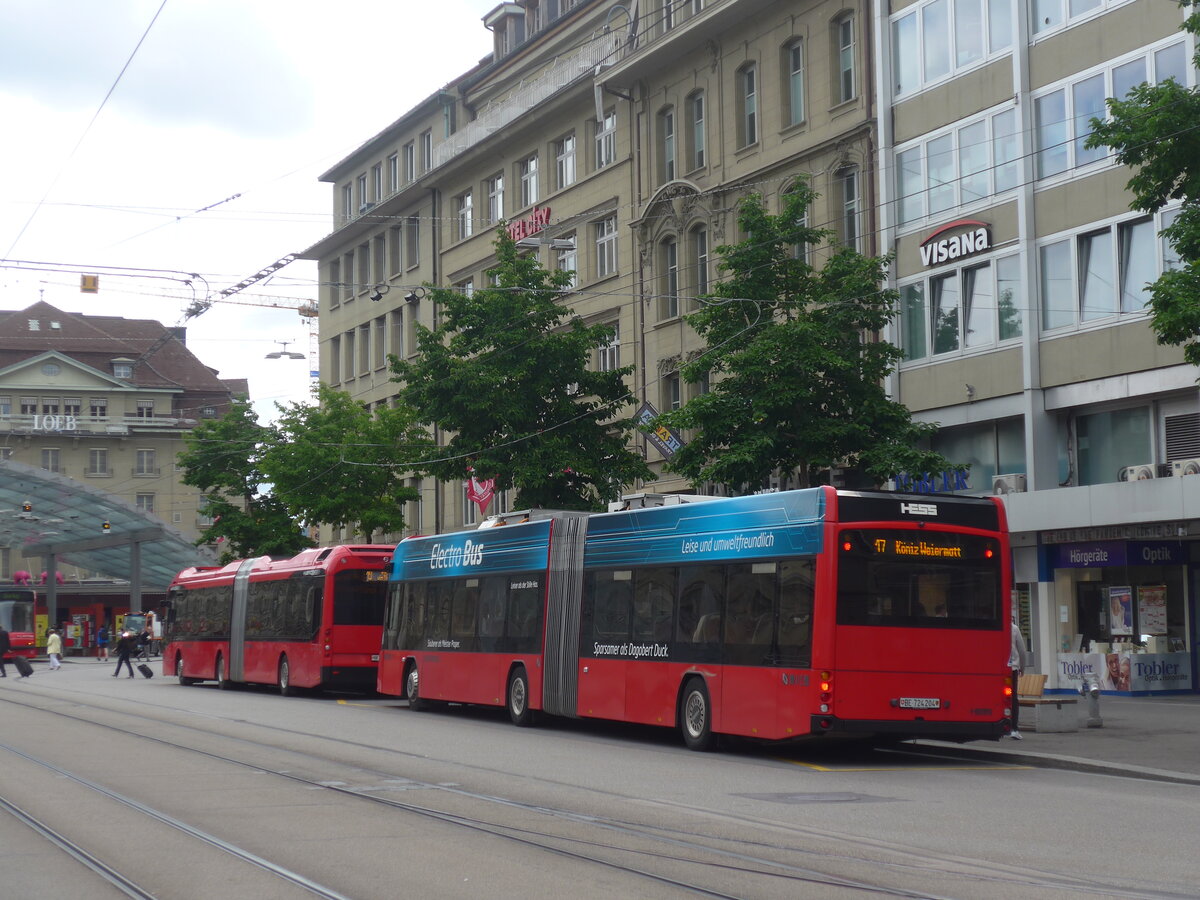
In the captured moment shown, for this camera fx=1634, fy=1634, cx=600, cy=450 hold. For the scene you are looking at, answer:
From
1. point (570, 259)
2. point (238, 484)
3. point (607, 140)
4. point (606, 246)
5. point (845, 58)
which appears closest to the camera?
point (845, 58)

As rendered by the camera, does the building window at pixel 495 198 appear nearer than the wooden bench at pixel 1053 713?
No

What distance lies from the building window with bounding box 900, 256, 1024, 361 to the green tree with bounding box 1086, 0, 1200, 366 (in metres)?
12.3

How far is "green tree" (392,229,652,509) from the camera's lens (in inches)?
1393

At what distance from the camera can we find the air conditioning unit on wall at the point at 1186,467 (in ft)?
88.2

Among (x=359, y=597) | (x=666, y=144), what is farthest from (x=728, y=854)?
(x=666, y=144)

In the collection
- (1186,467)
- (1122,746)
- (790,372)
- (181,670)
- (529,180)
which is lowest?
(1122,746)

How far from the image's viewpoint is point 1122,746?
19.1m

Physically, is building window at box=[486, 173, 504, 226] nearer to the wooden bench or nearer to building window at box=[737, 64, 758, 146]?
building window at box=[737, 64, 758, 146]

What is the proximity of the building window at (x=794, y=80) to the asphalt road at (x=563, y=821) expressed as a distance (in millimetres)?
20552

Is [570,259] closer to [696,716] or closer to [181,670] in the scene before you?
[181,670]

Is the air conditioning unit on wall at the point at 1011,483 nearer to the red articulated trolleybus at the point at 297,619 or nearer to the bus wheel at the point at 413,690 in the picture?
the bus wheel at the point at 413,690

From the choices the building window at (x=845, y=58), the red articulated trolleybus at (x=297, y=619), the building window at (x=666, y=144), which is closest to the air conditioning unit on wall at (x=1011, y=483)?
the building window at (x=845, y=58)

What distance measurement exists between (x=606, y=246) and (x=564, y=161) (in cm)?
428

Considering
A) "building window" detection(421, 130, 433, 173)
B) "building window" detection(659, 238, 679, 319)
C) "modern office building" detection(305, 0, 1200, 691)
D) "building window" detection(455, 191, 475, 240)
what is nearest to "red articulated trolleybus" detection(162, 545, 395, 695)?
"modern office building" detection(305, 0, 1200, 691)
